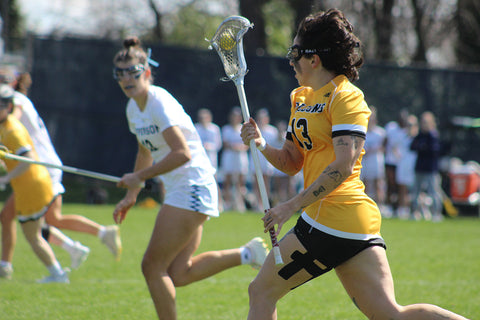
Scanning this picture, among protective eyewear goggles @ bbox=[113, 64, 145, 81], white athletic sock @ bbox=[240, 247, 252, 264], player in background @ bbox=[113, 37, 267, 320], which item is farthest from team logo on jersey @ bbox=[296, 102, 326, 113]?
white athletic sock @ bbox=[240, 247, 252, 264]

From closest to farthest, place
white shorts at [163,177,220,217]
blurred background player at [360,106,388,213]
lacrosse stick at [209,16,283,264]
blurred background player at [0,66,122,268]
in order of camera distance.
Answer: lacrosse stick at [209,16,283,264], white shorts at [163,177,220,217], blurred background player at [0,66,122,268], blurred background player at [360,106,388,213]

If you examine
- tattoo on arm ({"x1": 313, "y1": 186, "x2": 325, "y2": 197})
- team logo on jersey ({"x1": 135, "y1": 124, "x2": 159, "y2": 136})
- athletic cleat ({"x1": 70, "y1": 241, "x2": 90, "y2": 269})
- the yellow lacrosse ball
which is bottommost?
athletic cleat ({"x1": 70, "y1": 241, "x2": 90, "y2": 269})

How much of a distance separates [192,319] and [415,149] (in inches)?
394

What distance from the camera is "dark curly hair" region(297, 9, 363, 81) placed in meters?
3.51

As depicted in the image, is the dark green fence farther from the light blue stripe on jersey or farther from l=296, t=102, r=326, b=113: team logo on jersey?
the light blue stripe on jersey

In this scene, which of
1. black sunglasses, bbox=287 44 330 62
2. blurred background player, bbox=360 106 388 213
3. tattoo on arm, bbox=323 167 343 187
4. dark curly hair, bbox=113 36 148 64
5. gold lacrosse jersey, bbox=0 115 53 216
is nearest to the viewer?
tattoo on arm, bbox=323 167 343 187

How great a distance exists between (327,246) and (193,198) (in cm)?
153

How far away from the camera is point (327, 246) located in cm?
347

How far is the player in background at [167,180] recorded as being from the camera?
179 inches

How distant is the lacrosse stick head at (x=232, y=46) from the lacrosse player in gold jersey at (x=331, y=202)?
42 centimetres

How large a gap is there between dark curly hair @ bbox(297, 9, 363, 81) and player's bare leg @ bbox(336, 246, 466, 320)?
1.08 meters

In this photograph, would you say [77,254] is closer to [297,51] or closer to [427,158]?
[297,51]

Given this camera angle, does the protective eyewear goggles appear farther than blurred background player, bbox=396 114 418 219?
No

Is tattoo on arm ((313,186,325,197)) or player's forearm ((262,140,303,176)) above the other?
player's forearm ((262,140,303,176))
